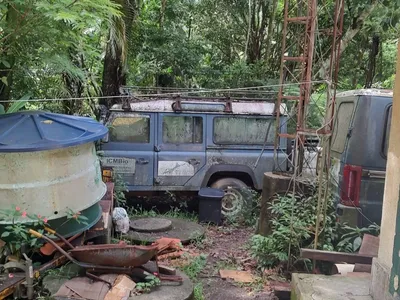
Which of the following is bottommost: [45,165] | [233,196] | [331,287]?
[233,196]

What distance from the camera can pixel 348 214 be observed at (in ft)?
15.9

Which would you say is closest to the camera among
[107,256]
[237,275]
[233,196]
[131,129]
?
[107,256]

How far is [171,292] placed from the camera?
13.9 ft

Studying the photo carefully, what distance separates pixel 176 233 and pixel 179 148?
1.78 m

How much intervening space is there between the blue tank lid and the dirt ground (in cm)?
226

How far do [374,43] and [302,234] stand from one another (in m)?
9.31

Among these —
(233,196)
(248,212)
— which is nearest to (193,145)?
(233,196)

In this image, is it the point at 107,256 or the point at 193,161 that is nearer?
the point at 107,256

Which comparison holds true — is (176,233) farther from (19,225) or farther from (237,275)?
(19,225)

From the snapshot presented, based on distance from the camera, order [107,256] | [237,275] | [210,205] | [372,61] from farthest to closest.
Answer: [372,61], [210,205], [237,275], [107,256]

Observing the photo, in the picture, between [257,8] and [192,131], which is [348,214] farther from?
[257,8]

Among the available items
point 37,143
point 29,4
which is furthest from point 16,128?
point 29,4

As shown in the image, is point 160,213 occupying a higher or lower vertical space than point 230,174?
lower

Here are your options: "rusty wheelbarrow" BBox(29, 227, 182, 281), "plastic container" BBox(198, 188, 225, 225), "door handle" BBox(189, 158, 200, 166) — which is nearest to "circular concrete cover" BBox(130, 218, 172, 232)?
"plastic container" BBox(198, 188, 225, 225)
